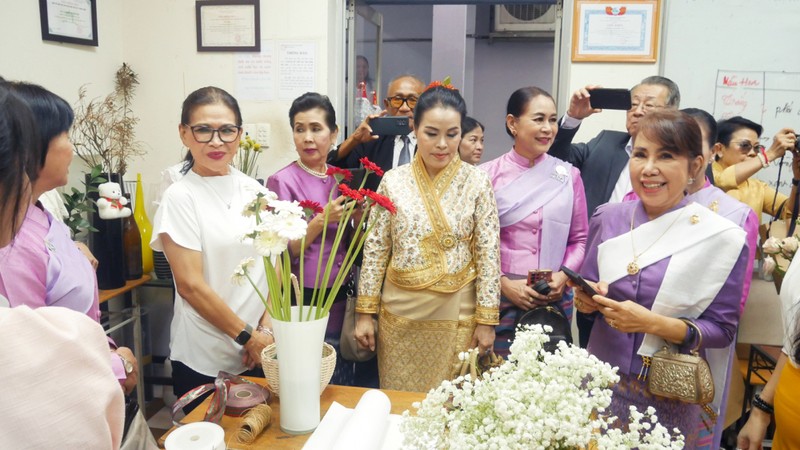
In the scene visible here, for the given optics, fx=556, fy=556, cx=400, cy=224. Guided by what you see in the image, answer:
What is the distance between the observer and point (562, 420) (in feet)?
2.06

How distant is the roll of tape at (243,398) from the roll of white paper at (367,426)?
0.83 ft

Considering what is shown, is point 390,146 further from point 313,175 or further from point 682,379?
point 682,379

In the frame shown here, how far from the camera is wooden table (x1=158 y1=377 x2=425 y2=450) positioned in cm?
113

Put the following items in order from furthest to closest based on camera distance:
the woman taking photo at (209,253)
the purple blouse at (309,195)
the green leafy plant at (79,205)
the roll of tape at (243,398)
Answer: the green leafy plant at (79,205)
the purple blouse at (309,195)
the woman taking photo at (209,253)
the roll of tape at (243,398)

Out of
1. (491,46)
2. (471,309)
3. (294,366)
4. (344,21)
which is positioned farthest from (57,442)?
(491,46)

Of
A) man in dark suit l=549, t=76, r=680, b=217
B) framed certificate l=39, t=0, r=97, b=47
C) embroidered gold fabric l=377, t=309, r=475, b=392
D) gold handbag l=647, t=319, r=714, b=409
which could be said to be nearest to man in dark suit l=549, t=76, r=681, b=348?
man in dark suit l=549, t=76, r=680, b=217

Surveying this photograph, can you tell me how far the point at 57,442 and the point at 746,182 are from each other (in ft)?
8.70

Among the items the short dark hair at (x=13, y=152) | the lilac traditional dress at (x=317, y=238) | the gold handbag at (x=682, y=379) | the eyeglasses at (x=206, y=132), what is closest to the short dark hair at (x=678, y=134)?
the gold handbag at (x=682, y=379)

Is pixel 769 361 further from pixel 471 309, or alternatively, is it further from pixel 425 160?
pixel 425 160

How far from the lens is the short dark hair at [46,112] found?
118 cm

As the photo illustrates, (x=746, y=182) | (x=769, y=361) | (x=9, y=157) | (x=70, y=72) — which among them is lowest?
(x=769, y=361)

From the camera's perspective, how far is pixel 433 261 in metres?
1.74

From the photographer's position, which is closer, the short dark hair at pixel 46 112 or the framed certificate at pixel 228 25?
the short dark hair at pixel 46 112

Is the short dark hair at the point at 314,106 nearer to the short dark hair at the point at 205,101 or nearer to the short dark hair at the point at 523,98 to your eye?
the short dark hair at the point at 205,101
